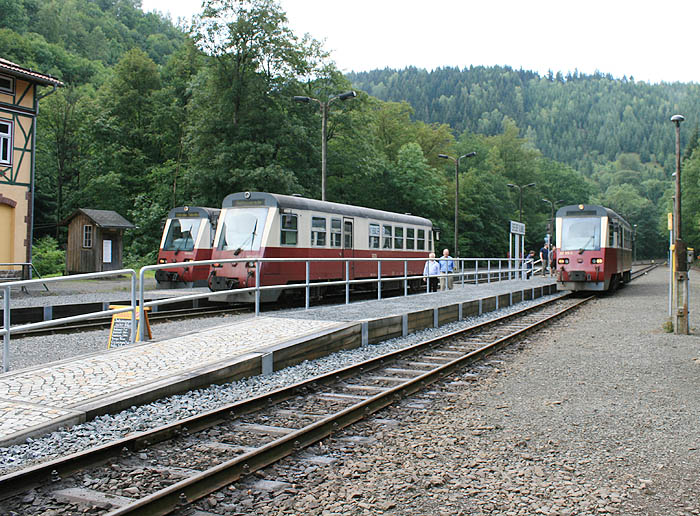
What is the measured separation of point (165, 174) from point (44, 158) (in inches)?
441

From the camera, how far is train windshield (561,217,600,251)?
2323cm

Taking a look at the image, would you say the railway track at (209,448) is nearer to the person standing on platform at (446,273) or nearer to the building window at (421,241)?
the person standing on platform at (446,273)

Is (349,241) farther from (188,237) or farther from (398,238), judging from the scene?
(188,237)

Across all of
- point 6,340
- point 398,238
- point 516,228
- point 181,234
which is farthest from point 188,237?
point 6,340

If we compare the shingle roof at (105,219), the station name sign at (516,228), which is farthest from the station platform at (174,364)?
the shingle roof at (105,219)

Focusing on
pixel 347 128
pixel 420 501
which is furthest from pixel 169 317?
pixel 347 128

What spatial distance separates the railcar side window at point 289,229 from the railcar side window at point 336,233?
190 centimetres

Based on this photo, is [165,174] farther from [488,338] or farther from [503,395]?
[503,395]

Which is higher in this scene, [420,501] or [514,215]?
[514,215]

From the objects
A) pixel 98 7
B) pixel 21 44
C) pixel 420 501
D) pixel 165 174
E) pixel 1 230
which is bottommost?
pixel 420 501

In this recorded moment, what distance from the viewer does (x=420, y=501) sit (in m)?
4.23

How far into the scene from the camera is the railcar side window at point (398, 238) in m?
24.2

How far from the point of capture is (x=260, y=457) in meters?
4.89

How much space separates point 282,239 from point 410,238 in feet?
29.2
